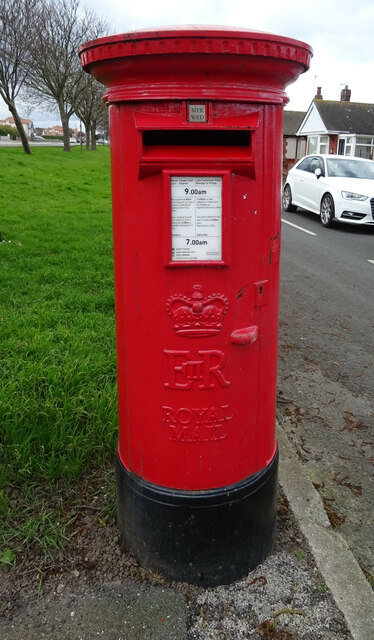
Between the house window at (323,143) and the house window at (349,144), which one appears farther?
the house window at (323,143)

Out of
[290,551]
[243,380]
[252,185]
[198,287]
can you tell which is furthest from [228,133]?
[290,551]

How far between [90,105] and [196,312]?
147ft

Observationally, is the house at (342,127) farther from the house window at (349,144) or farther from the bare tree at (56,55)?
the bare tree at (56,55)

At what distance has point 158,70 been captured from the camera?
5.59 feet

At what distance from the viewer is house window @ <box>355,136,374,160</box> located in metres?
40.2

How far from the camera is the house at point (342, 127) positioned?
40188 millimetres

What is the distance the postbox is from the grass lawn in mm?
542

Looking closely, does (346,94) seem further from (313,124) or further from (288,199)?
(288,199)

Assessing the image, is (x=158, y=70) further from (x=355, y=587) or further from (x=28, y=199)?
(x=28, y=199)

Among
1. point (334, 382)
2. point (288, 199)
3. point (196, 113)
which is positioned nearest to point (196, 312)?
point (196, 113)

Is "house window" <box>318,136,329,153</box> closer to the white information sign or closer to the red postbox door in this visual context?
the red postbox door

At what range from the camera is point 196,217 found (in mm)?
1798

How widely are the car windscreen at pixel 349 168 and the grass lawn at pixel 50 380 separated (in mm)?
6582

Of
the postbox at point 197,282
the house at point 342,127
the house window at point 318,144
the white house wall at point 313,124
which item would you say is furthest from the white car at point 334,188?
the house window at point 318,144
